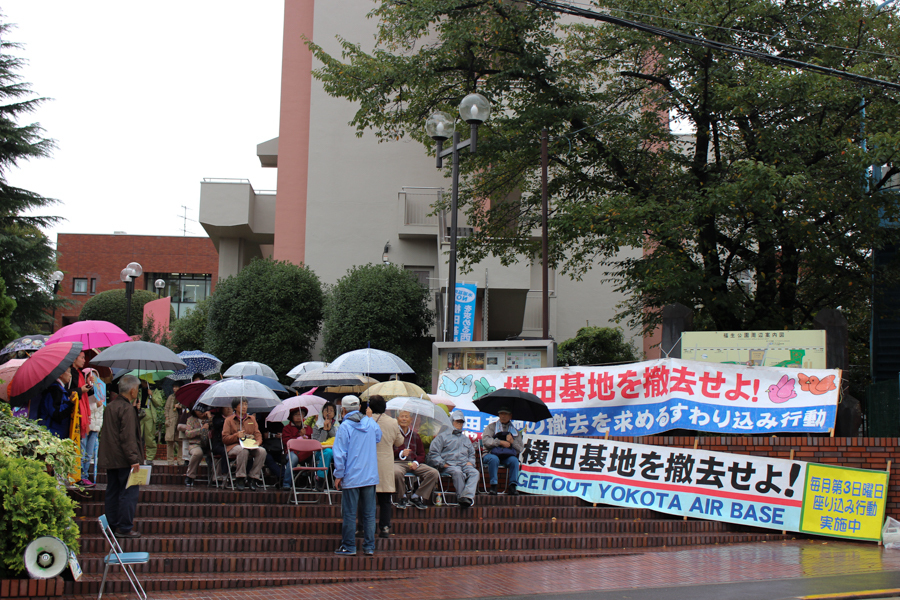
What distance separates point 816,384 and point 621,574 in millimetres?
5034

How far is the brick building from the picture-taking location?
184 feet

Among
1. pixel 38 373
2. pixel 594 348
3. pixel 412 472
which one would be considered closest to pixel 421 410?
pixel 412 472

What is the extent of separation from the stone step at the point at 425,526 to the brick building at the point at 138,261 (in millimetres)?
48227

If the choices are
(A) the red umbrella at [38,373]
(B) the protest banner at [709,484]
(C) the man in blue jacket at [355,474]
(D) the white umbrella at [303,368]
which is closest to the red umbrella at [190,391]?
(D) the white umbrella at [303,368]

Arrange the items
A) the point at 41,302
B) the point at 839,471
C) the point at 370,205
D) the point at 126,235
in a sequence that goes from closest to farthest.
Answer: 1. the point at 839,471
2. the point at 41,302
3. the point at 370,205
4. the point at 126,235

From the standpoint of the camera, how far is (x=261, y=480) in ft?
36.8

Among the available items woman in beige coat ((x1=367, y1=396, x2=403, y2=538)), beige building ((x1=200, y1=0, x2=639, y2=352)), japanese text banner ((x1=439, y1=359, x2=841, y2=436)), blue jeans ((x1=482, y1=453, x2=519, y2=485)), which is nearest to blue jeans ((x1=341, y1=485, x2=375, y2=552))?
woman in beige coat ((x1=367, y1=396, x2=403, y2=538))

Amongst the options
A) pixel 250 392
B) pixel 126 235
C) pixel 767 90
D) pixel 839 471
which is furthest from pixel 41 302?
pixel 126 235

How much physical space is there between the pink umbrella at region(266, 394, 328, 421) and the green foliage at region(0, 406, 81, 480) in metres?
3.16

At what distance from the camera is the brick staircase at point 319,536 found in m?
8.02

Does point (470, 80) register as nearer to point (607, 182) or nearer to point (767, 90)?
point (607, 182)

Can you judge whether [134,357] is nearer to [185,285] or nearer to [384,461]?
[384,461]

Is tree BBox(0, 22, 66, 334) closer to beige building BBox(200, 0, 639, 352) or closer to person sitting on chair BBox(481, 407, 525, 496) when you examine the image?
beige building BBox(200, 0, 639, 352)

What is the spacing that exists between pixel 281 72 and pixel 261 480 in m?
23.3
